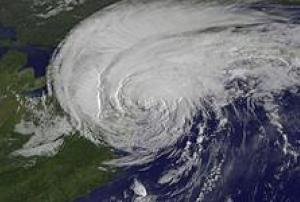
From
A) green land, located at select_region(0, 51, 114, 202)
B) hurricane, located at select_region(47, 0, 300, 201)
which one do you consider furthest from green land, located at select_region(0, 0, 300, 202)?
hurricane, located at select_region(47, 0, 300, 201)

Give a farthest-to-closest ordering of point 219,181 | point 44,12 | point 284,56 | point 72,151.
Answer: point 44,12, point 284,56, point 72,151, point 219,181

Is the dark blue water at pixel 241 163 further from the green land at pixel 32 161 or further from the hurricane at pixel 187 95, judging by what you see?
the green land at pixel 32 161

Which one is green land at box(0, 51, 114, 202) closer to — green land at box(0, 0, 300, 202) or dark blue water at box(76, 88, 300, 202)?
green land at box(0, 0, 300, 202)

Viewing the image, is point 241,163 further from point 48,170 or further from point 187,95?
point 48,170

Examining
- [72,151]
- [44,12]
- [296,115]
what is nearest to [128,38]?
[44,12]

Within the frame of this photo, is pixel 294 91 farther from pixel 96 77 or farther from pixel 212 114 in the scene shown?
pixel 96 77

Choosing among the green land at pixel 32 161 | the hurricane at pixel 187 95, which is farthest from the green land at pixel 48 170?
the hurricane at pixel 187 95

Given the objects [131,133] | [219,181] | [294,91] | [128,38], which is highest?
[128,38]

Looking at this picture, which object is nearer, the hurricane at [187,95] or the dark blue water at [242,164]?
the dark blue water at [242,164]
